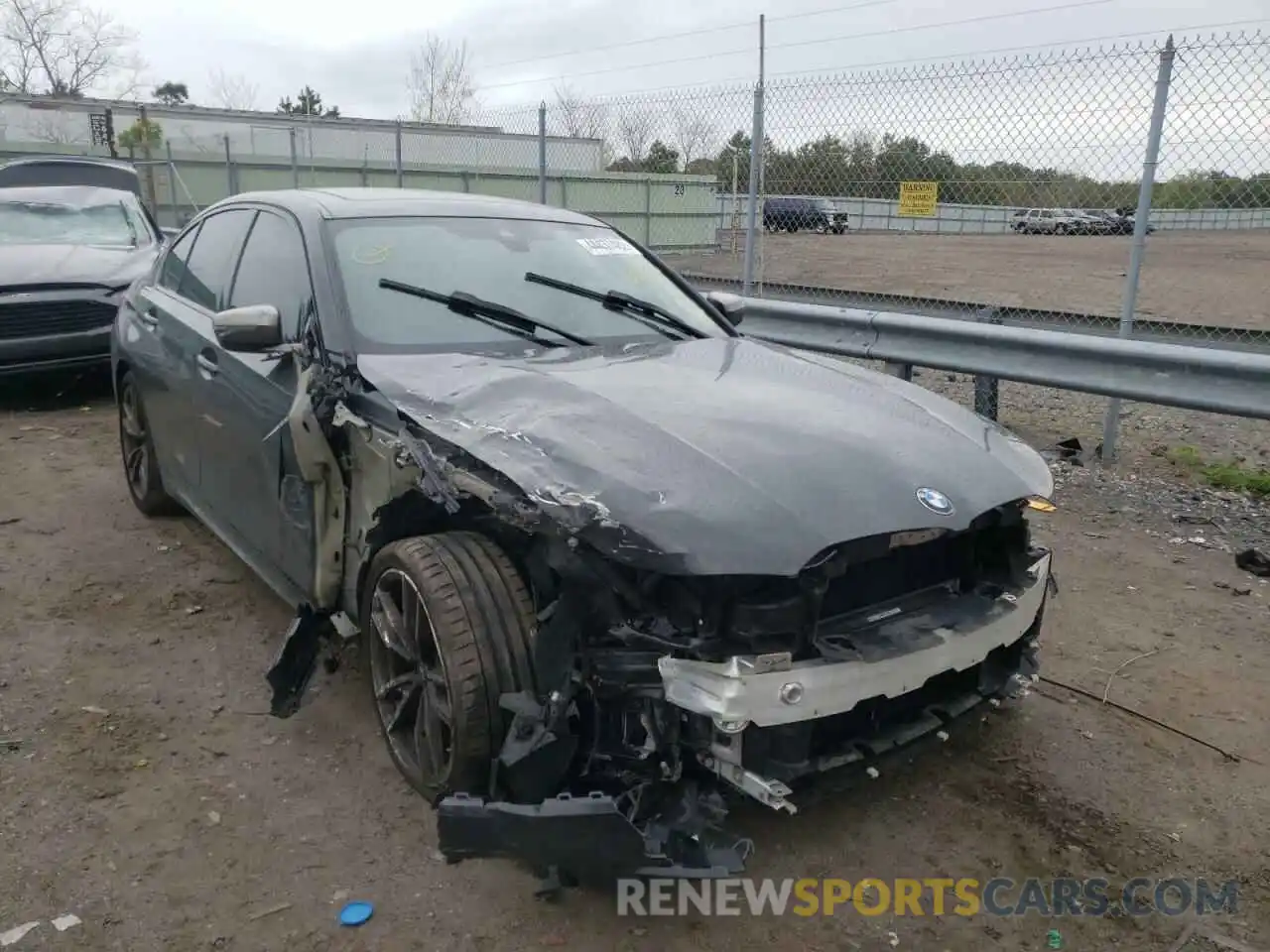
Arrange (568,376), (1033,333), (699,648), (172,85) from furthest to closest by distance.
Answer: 1. (172,85)
2. (1033,333)
3. (568,376)
4. (699,648)

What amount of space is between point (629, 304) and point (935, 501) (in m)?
1.71

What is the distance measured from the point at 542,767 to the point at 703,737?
0.39 meters

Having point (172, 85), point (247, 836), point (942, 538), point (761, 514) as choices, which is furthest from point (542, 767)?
point (172, 85)

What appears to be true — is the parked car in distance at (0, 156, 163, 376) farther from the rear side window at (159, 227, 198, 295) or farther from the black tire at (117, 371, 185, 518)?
the rear side window at (159, 227, 198, 295)

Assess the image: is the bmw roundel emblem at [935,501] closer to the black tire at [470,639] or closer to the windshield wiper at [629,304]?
the black tire at [470,639]

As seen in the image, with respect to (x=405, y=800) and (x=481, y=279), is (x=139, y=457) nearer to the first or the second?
(x=481, y=279)

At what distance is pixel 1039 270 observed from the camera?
1872 cm

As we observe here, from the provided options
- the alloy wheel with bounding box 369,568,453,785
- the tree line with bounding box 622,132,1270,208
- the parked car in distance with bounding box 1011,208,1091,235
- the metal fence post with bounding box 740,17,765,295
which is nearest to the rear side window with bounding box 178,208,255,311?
the alloy wheel with bounding box 369,568,453,785

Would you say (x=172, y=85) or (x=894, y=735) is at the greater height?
(x=172, y=85)

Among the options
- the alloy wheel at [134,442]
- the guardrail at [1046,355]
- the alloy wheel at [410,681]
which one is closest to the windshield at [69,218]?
the alloy wheel at [134,442]

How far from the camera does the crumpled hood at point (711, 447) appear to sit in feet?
7.60

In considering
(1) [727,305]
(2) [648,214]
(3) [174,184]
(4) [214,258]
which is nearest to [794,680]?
(1) [727,305]

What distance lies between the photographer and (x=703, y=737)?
235 cm

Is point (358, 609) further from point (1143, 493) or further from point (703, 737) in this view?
point (1143, 493)
